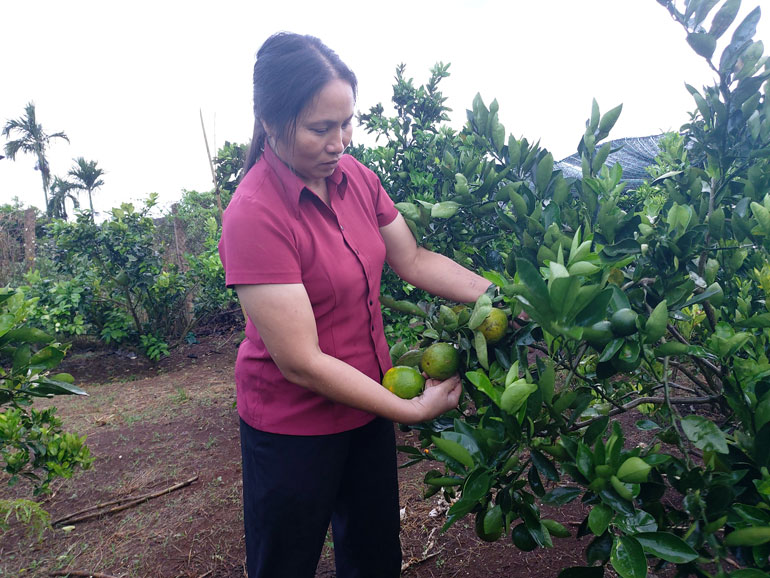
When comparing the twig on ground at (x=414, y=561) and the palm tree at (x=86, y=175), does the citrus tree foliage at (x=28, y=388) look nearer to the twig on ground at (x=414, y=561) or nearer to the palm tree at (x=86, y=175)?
the twig on ground at (x=414, y=561)

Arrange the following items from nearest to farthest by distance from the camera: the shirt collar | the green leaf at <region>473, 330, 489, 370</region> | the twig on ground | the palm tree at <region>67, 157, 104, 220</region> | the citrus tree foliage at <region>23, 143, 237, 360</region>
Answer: the green leaf at <region>473, 330, 489, 370</region>, the shirt collar, the twig on ground, the citrus tree foliage at <region>23, 143, 237, 360</region>, the palm tree at <region>67, 157, 104, 220</region>

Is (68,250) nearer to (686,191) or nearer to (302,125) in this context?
(302,125)

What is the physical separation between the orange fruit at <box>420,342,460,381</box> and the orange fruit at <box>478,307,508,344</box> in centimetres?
12

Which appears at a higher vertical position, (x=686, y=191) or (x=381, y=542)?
(x=686, y=191)

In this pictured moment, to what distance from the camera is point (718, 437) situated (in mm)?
1044

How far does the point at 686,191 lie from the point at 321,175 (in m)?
1.11

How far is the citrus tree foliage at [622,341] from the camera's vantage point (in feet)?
3.16

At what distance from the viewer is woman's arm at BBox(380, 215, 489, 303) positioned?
179 centimetres

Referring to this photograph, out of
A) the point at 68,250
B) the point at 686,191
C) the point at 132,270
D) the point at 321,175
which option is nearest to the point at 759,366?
the point at 686,191

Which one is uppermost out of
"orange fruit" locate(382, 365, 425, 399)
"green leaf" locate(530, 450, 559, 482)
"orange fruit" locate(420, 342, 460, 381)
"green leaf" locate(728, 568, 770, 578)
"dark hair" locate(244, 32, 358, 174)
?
"dark hair" locate(244, 32, 358, 174)

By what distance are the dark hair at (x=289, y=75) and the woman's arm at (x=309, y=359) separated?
47 cm

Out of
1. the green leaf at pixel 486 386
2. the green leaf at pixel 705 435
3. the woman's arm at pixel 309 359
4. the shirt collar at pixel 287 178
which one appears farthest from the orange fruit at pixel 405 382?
the green leaf at pixel 705 435

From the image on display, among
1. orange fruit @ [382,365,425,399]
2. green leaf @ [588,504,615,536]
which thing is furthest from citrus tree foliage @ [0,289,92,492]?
green leaf @ [588,504,615,536]

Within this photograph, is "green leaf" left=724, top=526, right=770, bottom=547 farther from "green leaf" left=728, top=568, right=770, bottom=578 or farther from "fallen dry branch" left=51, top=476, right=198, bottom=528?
"fallen dry branch" left=51, top=476, right=198, bottom=528
